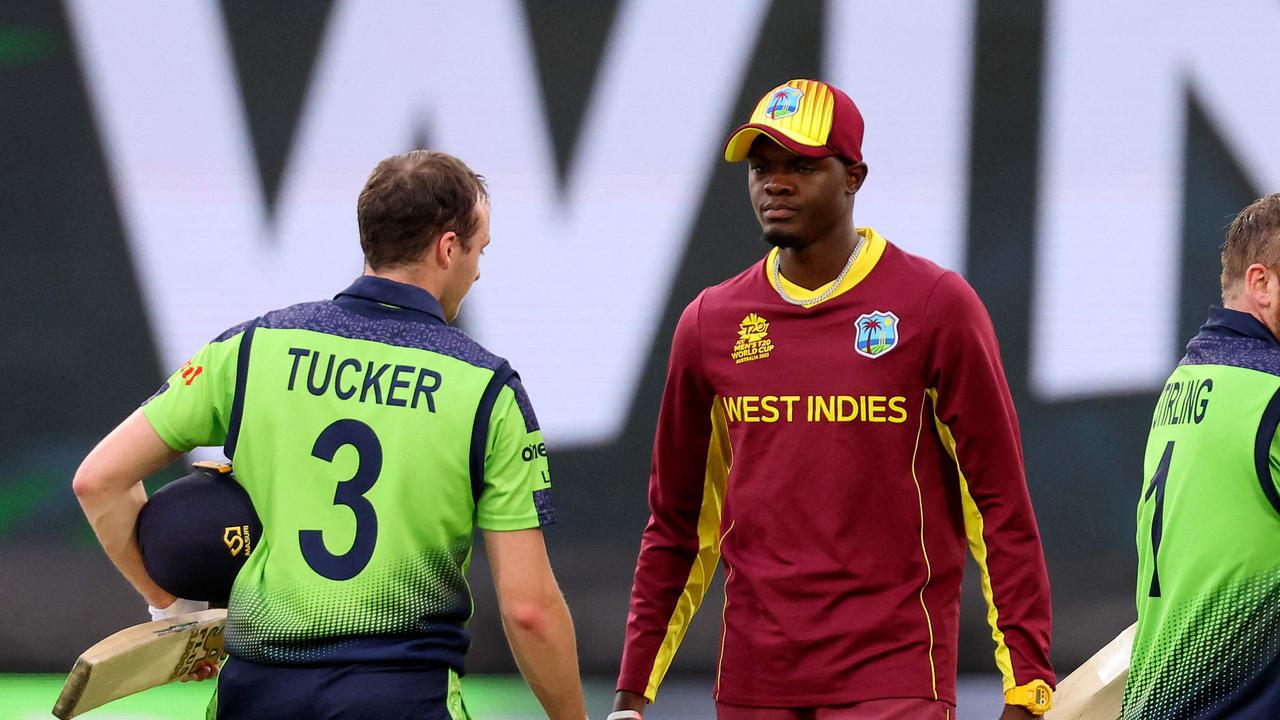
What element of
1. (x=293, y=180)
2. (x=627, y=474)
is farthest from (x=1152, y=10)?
(x=293, y=180)

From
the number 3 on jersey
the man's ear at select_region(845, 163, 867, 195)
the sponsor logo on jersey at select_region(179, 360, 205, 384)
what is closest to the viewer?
the number 3 on jersey

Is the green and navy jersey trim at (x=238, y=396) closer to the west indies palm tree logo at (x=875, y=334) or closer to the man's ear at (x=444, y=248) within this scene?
the man's ear at (x=444, y=248)

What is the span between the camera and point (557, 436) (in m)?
5.53

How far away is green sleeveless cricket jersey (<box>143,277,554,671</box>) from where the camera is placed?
7.42 feet

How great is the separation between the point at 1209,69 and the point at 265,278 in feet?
11.1

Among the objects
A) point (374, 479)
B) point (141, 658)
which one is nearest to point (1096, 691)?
point (374, 479)

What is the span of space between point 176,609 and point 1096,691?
5.48ft

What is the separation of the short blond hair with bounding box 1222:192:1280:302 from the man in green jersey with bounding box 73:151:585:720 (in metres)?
1.19

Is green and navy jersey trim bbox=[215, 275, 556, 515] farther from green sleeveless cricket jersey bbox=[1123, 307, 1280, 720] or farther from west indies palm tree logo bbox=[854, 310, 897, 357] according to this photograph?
green sleeveless cricket jersey bbox=[1123, 307, 1280, 720]

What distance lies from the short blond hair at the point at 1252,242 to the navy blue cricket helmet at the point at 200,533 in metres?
1.63

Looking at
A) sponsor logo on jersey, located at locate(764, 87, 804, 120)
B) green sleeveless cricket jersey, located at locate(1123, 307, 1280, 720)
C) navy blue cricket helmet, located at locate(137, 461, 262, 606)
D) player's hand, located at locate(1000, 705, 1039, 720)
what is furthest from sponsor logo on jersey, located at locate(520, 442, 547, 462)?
green sleeveless cricket jersey, located at locate(1123, 307, 1280, 720)

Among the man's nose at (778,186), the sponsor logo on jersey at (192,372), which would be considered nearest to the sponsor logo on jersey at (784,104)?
the man's nose at (778,186)

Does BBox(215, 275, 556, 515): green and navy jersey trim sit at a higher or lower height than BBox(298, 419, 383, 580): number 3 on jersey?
higher

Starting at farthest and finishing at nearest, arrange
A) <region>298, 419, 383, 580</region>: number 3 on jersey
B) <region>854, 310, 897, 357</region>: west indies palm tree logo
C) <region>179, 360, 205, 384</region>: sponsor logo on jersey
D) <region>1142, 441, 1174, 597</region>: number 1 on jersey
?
<region>854, 310, 897, 357</region>: west indies palm tree logo → <region>1142, 441, 1174, 597</region>: number 1 on jersey → <region>179, 360, 205, 384</region>: sponsor logo on jersey → <region>298, 419, 383, 580</region>: number 3 on jersey
